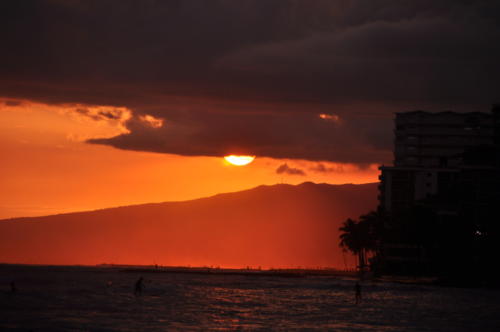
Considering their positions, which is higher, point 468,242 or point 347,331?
point 468,242

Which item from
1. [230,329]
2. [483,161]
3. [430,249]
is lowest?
[230,329]

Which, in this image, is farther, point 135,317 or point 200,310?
point 200,310

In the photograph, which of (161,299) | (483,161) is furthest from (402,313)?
(483,161)

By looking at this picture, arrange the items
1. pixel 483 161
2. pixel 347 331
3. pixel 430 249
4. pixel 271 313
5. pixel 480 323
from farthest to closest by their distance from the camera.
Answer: pixel 483 161 < pixel 430 249 < pixel 271 313 < pixel 480 323 < pixel 347 331

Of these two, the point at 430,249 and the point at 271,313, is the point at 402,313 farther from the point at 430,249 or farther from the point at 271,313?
the point at 430,249

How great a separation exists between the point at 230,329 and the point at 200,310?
19.3m

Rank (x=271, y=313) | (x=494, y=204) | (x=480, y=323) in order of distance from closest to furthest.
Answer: (x=480, y=323) < (x=271, y=313) < (x=494, y=204)

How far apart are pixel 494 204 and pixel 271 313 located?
90755mm

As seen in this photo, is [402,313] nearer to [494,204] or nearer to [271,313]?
[271,313]

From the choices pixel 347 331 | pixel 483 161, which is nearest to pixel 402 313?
pixel 347 331

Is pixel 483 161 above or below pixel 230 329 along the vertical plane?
above

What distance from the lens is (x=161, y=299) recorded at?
98688 millimetres

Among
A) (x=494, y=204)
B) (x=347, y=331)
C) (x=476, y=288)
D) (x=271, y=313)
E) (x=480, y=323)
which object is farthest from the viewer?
(x=494, y=204)

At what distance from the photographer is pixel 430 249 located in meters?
178
